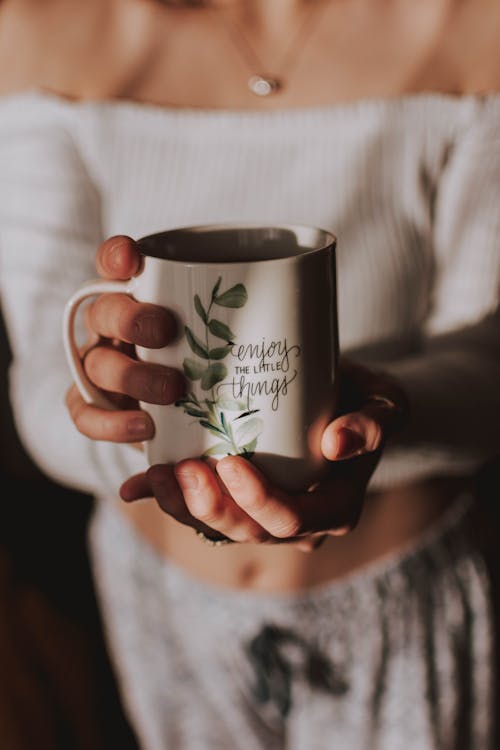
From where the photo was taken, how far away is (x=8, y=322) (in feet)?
1.72

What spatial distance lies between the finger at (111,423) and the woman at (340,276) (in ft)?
0.13

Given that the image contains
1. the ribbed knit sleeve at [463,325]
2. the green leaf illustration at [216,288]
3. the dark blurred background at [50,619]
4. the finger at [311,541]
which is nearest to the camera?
the green leaf illustration at [216,288]

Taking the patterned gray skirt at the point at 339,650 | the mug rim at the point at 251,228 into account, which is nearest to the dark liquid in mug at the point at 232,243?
the mug rim at the point at 251,228

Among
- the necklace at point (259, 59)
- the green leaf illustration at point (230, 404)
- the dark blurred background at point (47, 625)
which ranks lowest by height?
the dark blurred background at point (47, 625)

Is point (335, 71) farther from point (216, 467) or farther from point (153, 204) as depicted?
point (216, 467)

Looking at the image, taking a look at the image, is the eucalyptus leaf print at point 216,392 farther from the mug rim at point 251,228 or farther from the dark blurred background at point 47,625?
the dark blurred background at point 47,625

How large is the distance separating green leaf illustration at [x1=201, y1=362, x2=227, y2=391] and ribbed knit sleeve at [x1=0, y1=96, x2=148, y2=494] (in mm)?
144

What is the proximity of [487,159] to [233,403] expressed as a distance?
12.9 inches

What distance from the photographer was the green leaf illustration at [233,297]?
27 centimetres

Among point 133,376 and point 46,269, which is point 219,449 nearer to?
point 133,376

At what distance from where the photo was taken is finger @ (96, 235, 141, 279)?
290 millimetres

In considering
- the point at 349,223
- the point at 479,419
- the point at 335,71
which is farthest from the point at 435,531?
the point at 335,71

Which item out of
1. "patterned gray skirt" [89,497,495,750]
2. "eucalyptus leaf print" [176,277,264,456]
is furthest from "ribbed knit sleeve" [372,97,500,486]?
"eucalyptus leaf print" [176,277,264,456]

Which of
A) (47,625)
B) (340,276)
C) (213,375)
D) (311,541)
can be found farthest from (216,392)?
(47,625)
